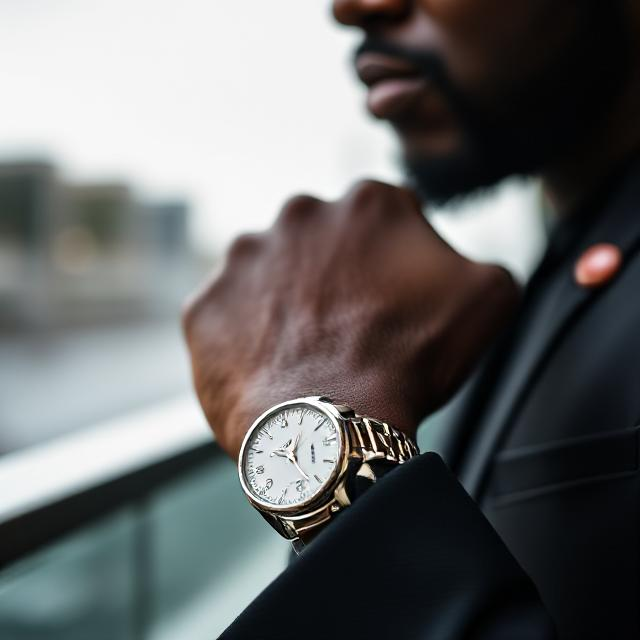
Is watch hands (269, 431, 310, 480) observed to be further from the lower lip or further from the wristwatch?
the lower lip

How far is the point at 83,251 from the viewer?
65.6 ft

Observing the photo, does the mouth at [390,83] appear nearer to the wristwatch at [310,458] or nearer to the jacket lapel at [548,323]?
the jacket lapel at [548,323]

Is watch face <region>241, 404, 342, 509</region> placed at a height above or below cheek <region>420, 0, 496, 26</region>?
below

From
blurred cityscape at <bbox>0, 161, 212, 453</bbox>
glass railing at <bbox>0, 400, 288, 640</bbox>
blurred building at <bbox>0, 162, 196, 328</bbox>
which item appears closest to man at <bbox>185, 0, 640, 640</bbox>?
glass railing at <bbox>0, 400, 288, 640</bbox>

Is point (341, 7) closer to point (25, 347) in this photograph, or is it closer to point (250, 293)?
point (250, 293)

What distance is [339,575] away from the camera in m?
0.40

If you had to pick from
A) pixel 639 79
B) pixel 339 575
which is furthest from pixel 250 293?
pixel 639 79

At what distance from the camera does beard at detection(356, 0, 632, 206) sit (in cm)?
69

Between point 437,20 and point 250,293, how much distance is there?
33cm

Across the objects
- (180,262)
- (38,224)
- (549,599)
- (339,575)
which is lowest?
(180,262)

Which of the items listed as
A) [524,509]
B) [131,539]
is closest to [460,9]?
[524,509]

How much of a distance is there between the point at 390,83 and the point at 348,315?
0.29 m

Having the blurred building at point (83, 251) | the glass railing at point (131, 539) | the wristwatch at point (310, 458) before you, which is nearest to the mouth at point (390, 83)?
the wristwatch at point (310, 458)

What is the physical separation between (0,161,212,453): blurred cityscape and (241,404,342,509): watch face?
24.5ft
